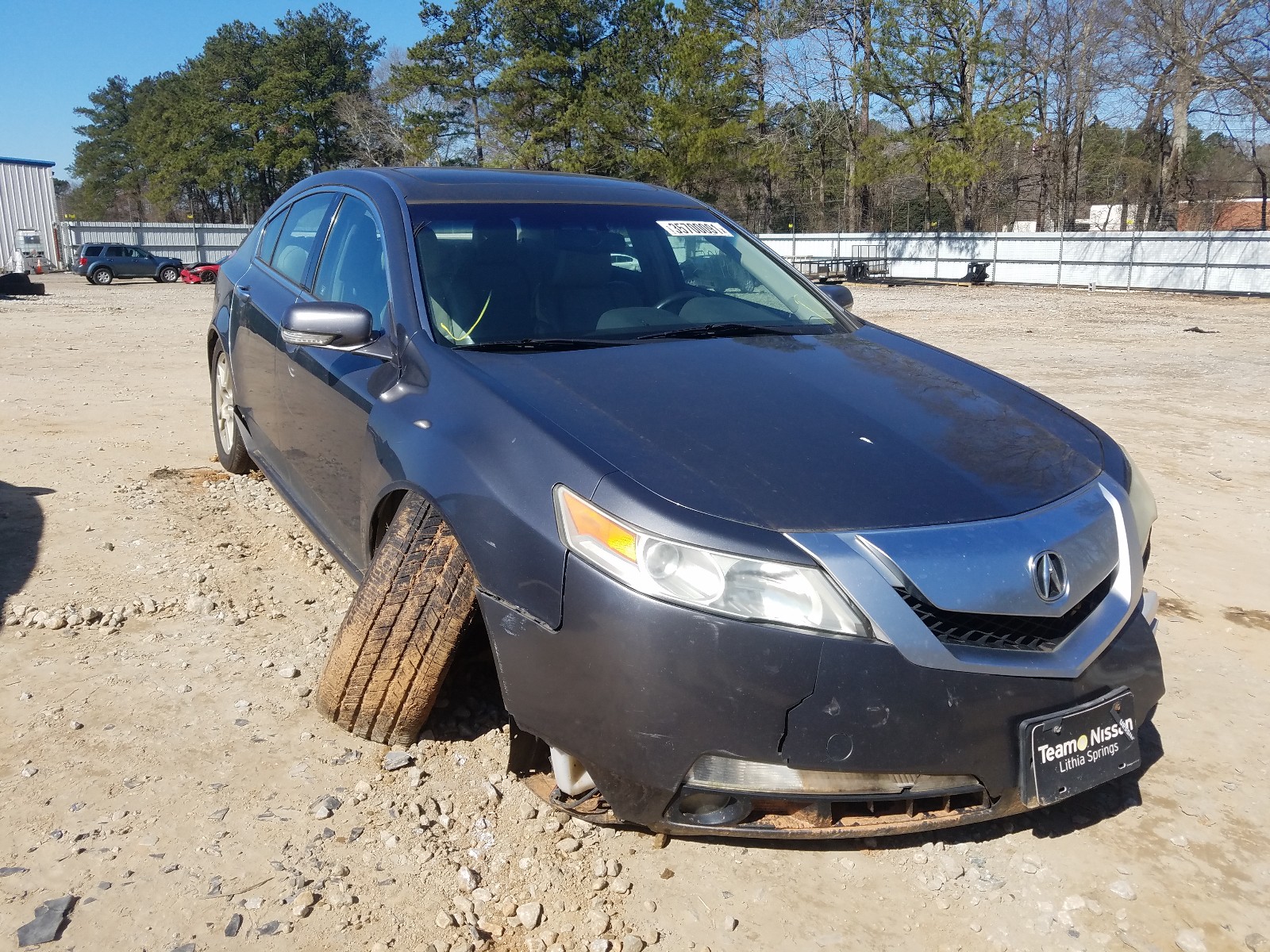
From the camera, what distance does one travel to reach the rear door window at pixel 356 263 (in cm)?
334

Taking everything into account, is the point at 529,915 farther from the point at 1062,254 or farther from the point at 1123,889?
the point at 1062,254

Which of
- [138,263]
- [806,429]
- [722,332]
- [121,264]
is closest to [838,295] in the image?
[722,332]

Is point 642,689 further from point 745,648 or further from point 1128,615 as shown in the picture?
point 1128,615

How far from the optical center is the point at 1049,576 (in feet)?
7.34

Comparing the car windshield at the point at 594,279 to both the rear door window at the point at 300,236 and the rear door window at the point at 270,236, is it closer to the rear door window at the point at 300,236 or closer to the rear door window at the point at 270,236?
the rear door window at the point at 300,236

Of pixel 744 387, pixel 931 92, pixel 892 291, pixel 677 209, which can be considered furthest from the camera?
pixel 931 92

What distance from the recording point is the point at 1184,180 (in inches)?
1428

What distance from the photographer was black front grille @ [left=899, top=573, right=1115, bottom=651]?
83.0 inches

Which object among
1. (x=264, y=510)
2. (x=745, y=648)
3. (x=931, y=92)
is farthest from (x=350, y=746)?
(x=931, y=92)

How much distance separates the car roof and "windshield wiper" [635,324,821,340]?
767 mm

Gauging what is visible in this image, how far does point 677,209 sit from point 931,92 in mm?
35892

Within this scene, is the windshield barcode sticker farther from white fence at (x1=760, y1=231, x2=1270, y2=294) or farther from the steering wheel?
white fence at (x1=760, y1=231, x2=1270, y2=294)

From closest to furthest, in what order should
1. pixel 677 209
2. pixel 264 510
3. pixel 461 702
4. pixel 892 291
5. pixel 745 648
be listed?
1. pixel 745 648
2. pixel 461 702
3. pixel 677 209
4. pixel 264 510
5. pixel 892 291

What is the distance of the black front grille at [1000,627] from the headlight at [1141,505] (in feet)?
1.41
